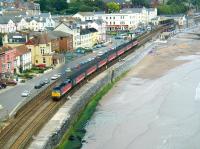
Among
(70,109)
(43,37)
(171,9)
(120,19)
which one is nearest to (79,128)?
(70,109)

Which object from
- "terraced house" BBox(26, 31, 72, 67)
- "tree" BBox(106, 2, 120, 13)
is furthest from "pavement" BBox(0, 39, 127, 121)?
"tree" BBox(106, 2, 120, 13)

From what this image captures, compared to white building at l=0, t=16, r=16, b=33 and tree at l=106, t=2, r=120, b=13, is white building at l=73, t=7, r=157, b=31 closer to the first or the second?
tree at l=106, t=2, r=120, b=13

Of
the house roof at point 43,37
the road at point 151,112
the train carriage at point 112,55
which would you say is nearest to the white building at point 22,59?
the house roof at point 43,37

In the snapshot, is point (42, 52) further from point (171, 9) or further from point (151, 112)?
point (171, 9)

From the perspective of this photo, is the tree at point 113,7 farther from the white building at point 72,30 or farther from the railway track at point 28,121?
the railway track at point 28,121

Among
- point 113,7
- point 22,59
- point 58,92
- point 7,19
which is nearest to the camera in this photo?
point 58,92
